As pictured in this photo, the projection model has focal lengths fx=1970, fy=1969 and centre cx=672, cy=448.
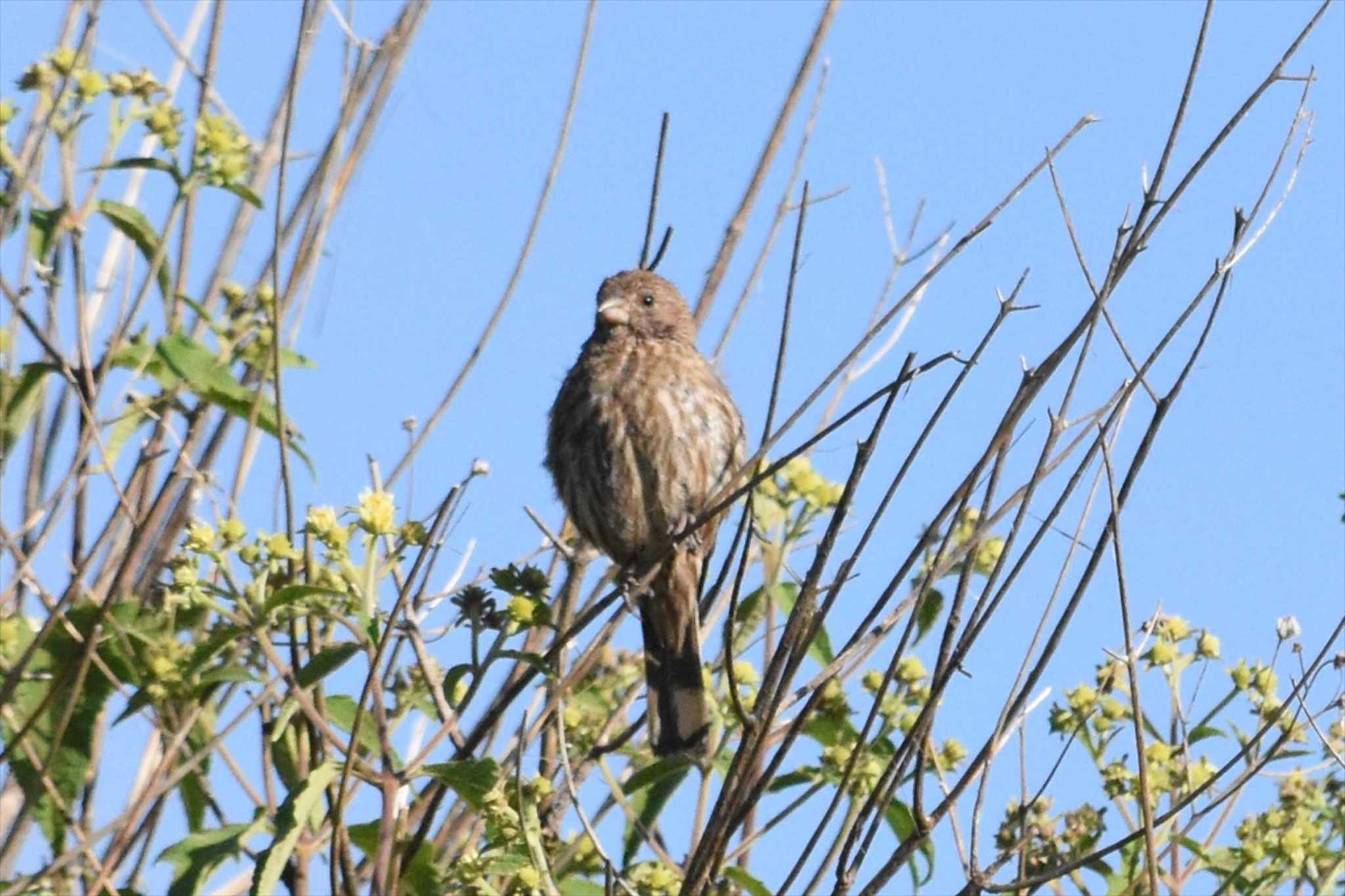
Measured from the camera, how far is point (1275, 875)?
12.3 ft

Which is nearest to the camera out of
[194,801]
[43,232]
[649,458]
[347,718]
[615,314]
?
[347,718]

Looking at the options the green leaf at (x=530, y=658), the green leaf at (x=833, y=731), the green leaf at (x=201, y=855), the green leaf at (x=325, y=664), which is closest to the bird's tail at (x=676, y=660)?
the green leaf at (x=833, y=731)

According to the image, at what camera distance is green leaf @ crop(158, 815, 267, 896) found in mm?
3475

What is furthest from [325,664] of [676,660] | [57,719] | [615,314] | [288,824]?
[615,314]

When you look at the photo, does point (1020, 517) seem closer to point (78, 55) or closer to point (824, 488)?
point (824, 488)

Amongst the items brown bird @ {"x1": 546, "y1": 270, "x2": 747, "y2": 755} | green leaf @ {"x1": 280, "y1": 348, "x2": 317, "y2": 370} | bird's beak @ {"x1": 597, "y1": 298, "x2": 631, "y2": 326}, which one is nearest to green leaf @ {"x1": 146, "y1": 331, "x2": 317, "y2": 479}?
green leaf @ {"x1": 280, "y1": 348, "x2": 317, "y2": 370}

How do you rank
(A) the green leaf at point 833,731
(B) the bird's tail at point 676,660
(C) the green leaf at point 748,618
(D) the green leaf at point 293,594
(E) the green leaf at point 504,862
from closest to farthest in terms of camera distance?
1. (E) the green leaf at point 504,862
2. (D) the green leaf at point 293,594
3. (A) the green leaf at point 833,731
4. (C) the green leaf at point 748,618
5. (B) the bird's tail at point 676,660

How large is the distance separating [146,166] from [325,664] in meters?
1.21

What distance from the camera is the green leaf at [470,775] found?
10.7ft

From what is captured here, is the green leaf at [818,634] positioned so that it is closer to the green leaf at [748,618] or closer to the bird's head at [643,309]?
the green leaf at [748,618]

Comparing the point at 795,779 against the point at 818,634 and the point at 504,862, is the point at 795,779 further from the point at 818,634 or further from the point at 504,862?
the point at 504,862

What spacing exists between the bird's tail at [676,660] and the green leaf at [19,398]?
131 cm

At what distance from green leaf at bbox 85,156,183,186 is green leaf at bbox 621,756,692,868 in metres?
1.55

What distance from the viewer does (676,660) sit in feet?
16.5
